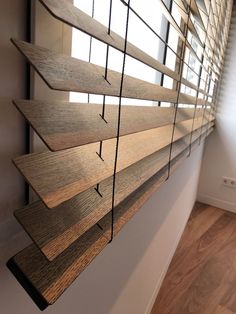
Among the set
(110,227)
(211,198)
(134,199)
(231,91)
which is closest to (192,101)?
(134,199)

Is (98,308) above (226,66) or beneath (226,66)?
beneath

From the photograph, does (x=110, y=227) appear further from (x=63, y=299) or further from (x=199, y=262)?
(x=199, y=262)

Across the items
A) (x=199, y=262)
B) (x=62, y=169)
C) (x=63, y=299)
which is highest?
(x=62, y=169)

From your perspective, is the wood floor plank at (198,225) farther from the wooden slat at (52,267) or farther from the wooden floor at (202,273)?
the wooden slat at (52,267)

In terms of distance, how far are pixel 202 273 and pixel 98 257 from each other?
1.35 m

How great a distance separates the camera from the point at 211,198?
9.43ft

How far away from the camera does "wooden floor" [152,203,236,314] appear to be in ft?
4.95

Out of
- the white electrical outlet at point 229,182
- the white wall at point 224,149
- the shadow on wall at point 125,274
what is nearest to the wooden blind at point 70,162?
the shadow on wall at point 125,274

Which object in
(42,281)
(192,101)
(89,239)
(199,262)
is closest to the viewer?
(42,281)

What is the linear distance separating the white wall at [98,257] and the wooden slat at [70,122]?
0.07 m

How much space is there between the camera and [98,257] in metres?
0.70

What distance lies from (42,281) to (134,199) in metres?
0.33

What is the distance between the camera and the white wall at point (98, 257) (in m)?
0.37

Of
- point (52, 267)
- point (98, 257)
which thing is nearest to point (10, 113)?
point (52, 267)
